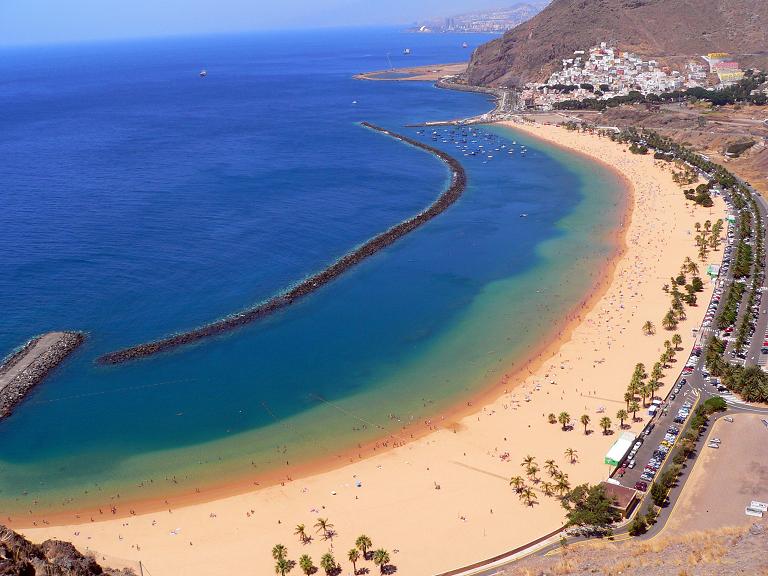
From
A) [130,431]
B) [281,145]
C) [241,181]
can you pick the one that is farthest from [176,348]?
[281,145]

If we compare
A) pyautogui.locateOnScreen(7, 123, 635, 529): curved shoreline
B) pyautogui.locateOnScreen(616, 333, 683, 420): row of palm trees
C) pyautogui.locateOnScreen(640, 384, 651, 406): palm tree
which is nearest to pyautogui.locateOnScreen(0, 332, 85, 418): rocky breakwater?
pyautogui.locateOnScreen(7, 123, 635, 529): curved shoreline

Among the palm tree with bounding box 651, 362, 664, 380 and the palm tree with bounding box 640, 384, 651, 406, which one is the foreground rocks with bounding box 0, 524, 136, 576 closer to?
the palm tree with bounding box 640, 384, 651, 406

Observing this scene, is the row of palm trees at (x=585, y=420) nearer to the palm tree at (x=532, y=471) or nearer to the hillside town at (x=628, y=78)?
the palm tree at (x=532, y=471)

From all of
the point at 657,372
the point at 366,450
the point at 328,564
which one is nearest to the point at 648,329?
the point at 657,372

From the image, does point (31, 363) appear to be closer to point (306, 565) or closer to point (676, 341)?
point (306, 565)

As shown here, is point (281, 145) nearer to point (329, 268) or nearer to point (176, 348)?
point (329, 268)
